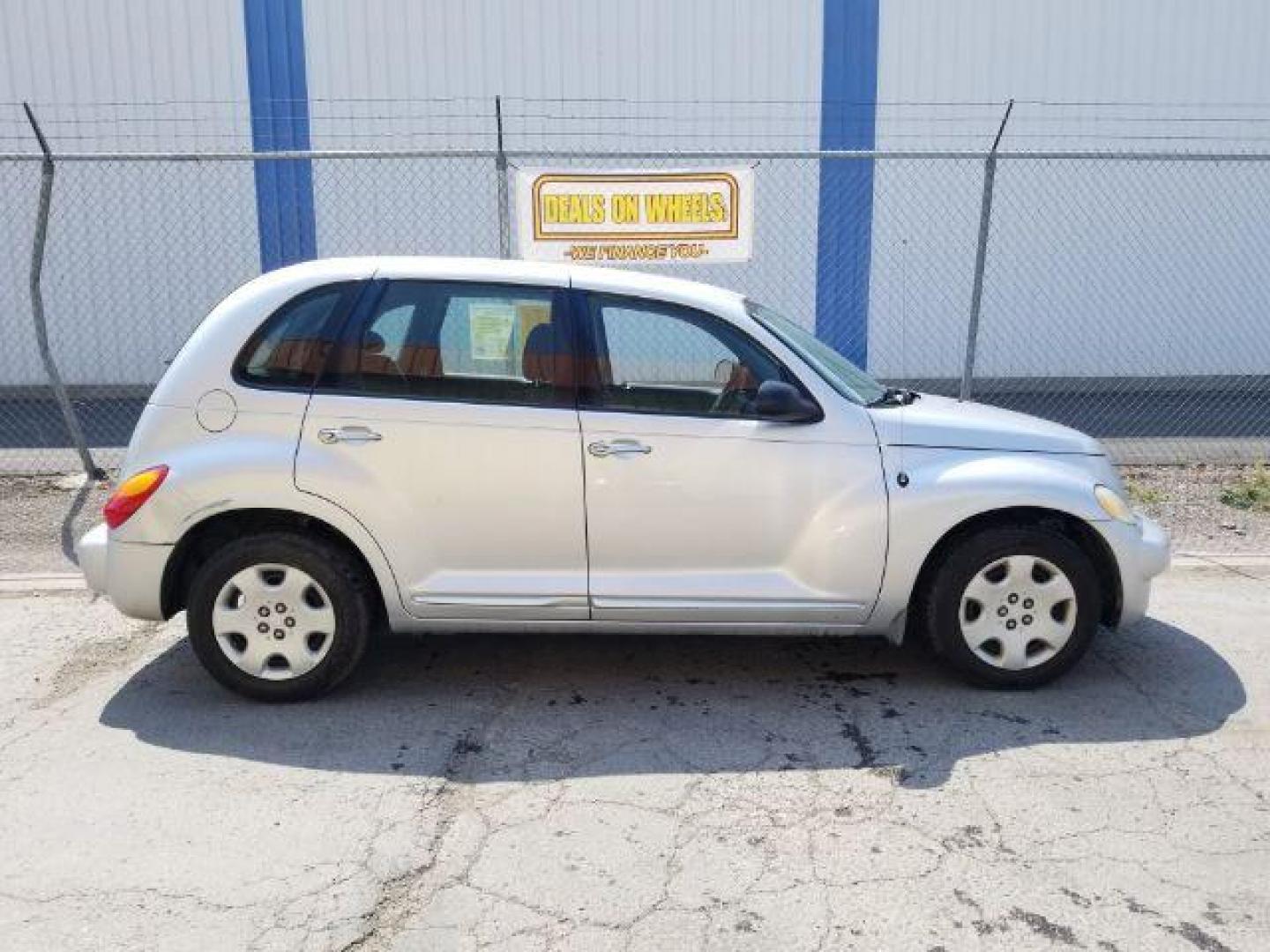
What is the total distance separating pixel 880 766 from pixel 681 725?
30.4 inches

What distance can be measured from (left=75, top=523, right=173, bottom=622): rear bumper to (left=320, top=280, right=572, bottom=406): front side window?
97 centimetres

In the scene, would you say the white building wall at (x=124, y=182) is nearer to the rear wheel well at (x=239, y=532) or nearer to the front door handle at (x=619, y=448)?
the rear wheel well at (x=239, y=532)

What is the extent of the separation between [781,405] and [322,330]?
1.82 m

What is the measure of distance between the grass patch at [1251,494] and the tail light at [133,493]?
686 centimetres

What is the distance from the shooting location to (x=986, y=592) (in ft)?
14.9

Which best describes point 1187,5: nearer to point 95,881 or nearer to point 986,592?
point 986,592

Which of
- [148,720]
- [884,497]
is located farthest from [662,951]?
[148,720]

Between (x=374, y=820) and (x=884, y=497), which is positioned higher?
(x=884, y=497)

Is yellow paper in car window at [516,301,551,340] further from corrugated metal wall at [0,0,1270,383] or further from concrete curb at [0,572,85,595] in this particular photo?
corrugated metal wall at [0,0,1270,383]

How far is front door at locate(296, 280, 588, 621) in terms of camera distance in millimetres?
4355

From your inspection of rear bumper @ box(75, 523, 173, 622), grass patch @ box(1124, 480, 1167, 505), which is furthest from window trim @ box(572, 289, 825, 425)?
grass patch @ box(1124, 480, 1167, 505)

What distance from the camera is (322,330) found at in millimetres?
4438

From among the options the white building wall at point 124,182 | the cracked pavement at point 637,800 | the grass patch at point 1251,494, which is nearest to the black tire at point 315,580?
A: the cracked pavement at point 637,800

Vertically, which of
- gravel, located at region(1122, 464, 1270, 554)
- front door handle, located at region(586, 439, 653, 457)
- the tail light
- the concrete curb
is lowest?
gravel, located at region(1122, 464, 1270, 554)
